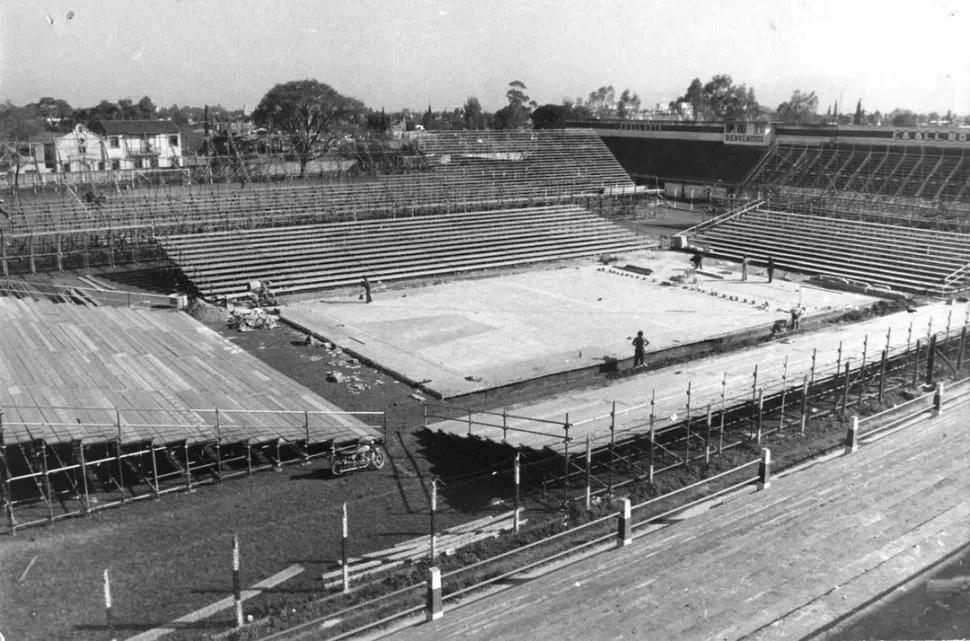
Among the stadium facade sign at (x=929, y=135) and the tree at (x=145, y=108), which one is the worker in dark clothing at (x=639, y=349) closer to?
the stadium facade sign at (x=929, y=135)

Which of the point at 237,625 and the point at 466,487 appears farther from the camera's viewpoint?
the point at 466,487

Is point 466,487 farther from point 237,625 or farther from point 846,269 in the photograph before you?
point 846,269

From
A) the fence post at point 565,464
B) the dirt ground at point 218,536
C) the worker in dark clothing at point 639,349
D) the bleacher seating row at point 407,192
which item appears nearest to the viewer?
the dirt ground at point 218,536

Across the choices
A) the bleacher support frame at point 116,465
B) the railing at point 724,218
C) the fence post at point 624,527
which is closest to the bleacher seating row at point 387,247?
the railing at point 724,218

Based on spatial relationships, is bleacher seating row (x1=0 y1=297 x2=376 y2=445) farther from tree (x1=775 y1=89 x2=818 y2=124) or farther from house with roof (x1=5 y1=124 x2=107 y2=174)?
tree (x1=775 y1=89 x2=818 y2=124)

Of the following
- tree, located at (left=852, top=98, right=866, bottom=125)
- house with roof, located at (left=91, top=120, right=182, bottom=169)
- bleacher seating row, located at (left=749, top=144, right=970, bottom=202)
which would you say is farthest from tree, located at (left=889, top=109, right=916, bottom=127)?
house with roof, located at (left=91, top=120, right=182, bottom=169)

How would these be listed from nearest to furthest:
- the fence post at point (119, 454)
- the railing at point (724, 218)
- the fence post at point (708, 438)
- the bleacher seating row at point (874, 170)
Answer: the fence post at point (119, 454)
the fence post at point (708, 438)
the railing at point (724, 218)
the bleacher seating row at point (874, 170)

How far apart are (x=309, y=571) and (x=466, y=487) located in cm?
370

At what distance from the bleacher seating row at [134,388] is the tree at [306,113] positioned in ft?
132

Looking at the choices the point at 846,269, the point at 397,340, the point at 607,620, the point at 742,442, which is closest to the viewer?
the point at 607,620

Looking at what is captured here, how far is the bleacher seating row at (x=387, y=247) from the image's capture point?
31594 millimetres

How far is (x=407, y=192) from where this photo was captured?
45.3m

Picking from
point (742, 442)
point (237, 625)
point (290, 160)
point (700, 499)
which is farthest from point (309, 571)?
point (290, 160)

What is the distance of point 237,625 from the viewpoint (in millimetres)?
10281
